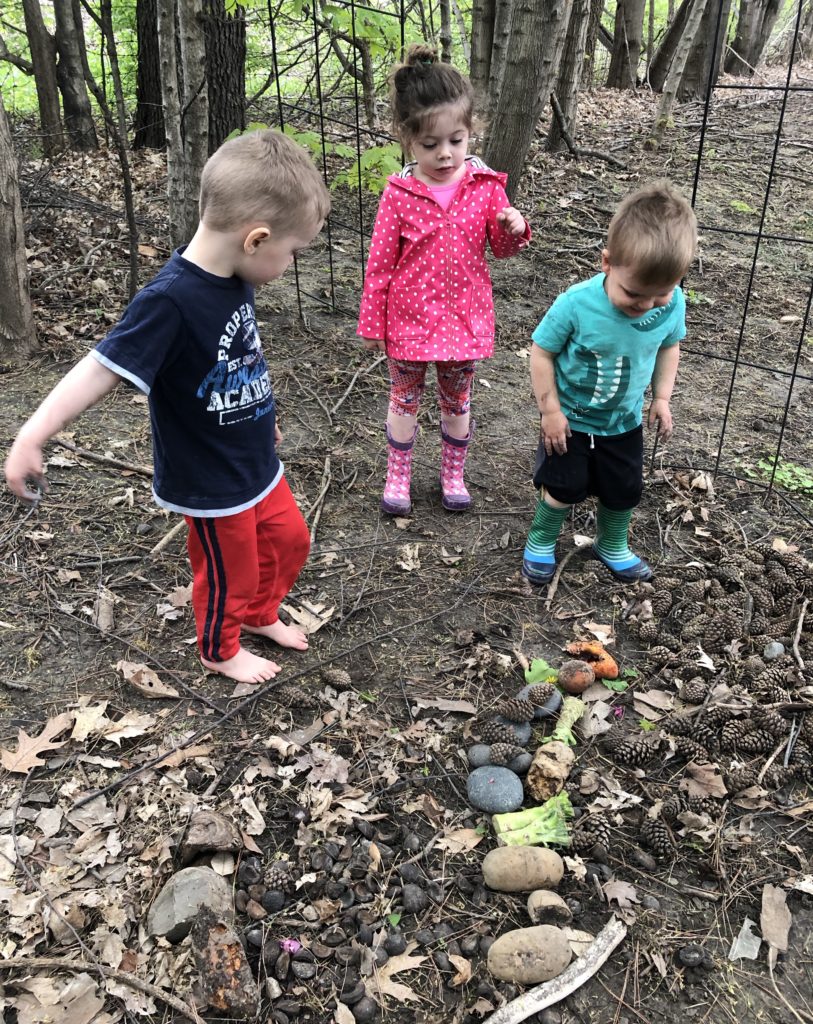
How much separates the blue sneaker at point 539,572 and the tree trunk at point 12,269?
336cm

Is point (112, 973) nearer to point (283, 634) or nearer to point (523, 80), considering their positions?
point (283, 634)

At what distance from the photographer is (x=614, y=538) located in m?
3.40

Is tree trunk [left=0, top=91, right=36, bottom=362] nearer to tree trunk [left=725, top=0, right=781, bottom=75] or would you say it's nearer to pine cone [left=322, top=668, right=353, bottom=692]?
pine cone [left=322, top=668, right=353, bottom=692]

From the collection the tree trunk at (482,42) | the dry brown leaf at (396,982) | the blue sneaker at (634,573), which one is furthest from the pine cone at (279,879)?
the tree trunk at (482,42)

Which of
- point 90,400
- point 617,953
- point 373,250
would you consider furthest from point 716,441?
point 90,400

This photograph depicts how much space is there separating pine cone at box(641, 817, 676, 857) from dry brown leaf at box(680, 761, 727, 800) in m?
0.17

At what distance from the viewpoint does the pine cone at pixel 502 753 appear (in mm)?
2482

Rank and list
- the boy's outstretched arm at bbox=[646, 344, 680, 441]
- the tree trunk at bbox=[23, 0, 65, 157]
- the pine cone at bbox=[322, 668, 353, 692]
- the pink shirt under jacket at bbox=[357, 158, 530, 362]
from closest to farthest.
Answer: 1. the pine cone at bbox=[322, 668, 353, 692]
2. the boy's outstretched arm at bbox=[646, 344, 680, 441]
3. the pink shirt under jacket at bbox=[357, 158, 530, 362]
4. the tree trunk at bbox=[23, 0, 65, 157]

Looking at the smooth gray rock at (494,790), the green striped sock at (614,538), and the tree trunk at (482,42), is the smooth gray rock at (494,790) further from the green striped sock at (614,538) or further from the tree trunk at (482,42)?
the tree trunk at (482,42)

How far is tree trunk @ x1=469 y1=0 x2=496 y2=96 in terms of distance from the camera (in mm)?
8445

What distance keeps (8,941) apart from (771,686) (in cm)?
248

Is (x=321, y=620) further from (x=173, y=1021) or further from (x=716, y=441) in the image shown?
(x=716, y=441)

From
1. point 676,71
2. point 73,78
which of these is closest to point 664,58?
point 676,71

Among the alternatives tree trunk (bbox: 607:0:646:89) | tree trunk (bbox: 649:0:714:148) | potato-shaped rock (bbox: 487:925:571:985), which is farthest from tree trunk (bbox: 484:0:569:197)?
tree trunk (bbox: 607:0:646:89)
